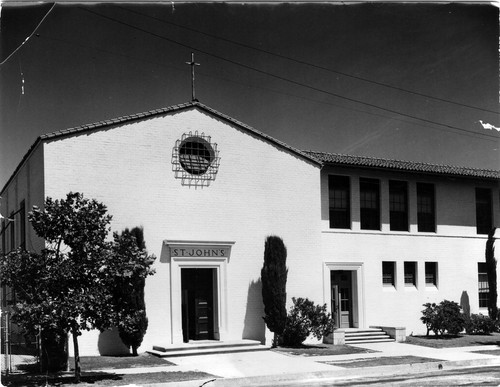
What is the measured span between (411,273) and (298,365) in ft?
37.8

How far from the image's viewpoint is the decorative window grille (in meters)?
24.4

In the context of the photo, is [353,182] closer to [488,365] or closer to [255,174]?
[255,174]

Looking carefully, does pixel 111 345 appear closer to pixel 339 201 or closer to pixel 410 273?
pixel 339 201

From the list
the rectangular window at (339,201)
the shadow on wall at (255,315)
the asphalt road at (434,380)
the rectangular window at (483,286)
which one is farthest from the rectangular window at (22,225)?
the rectangular window at (483,286)

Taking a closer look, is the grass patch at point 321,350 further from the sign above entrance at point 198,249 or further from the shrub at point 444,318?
the shrub at point 444,318

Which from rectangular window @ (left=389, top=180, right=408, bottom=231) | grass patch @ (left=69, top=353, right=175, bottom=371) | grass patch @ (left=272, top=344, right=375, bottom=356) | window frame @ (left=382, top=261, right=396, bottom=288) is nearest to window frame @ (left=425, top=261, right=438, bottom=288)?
window frame @ (left=382, top=261, right=396, bottom=288)

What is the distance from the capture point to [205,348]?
2303cm

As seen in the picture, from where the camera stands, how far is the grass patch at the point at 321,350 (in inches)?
929

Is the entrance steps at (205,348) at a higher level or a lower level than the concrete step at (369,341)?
higher

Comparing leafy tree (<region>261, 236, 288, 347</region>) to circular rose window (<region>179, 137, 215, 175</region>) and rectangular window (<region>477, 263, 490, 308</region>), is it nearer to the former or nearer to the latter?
circular rose window (<region>179, 137, 215, 175</region>)

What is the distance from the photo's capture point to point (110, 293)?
17.9 meters

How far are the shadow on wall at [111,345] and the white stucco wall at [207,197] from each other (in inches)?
10.5

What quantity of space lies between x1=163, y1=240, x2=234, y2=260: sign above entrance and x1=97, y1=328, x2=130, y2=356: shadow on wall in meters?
3.38

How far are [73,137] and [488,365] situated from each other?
15767 millimetres
